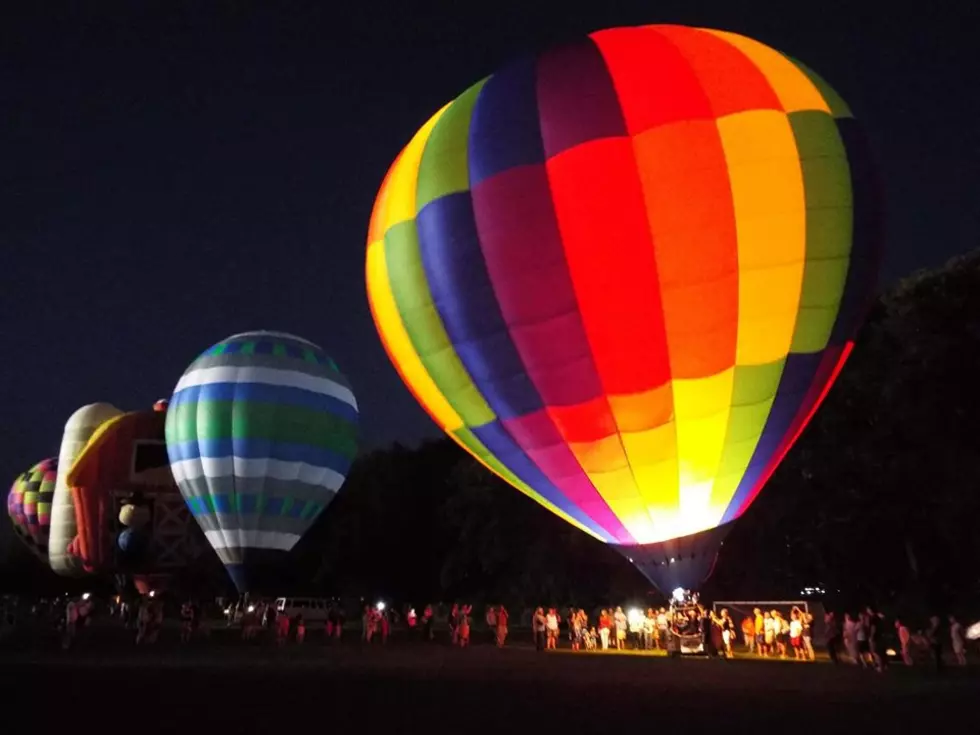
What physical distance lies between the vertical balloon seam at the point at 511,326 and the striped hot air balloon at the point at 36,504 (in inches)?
1486

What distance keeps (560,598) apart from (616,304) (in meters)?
19.3

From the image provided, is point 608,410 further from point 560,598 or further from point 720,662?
point 560,598

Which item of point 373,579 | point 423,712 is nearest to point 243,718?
point 423,712

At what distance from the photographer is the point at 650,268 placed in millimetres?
12688

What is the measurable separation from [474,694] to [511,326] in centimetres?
532

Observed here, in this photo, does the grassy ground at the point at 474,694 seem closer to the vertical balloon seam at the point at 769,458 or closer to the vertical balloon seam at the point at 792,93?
the vertical balloon seam at the point at 769,458

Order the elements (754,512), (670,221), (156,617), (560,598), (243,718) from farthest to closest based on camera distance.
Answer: (560,598) → (754,512) → (156,617) → (670,221) → (243,718)

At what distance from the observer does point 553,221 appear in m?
12.9

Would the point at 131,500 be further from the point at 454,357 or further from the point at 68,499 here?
the point at 454,357

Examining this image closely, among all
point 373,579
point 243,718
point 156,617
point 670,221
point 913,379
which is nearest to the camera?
point 243,718

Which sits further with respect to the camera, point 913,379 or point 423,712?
point 913,379

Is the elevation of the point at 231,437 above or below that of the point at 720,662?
above

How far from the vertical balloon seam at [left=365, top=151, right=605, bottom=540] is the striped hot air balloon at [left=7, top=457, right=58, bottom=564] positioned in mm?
35462

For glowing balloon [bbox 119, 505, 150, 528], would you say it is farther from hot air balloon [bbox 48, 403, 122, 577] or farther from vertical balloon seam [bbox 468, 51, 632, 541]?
vertical balloon seam [bbox 468, 51, 632, 541]
